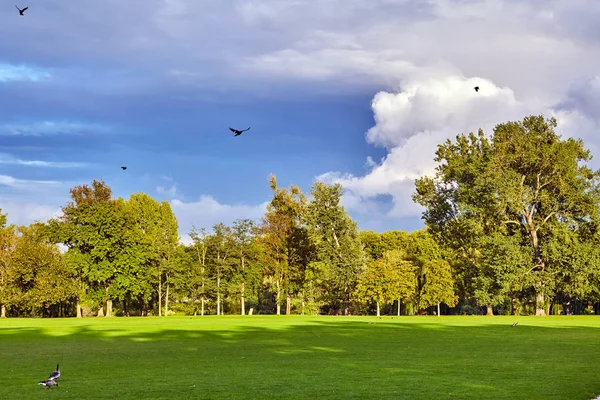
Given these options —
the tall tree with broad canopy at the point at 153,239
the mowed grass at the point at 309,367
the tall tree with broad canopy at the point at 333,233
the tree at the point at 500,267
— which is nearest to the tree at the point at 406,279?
the tall tree with broad canopy at the point at 333,233

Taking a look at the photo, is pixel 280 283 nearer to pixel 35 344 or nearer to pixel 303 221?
pixel 303 221

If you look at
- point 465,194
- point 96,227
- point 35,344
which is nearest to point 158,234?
point 96,227

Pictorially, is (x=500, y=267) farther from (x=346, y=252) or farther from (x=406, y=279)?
(x=346, y=252)

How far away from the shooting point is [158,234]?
110 meters

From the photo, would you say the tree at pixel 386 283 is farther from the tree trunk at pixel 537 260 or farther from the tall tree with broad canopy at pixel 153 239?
the tall tree with broad canopy at pixel 153 239

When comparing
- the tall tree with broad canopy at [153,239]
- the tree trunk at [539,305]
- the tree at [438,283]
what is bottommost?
the tree trunk at [539,305]

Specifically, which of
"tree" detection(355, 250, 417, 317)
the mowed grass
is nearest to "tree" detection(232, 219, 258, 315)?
"tree" detection(355, 250, 417, 317)

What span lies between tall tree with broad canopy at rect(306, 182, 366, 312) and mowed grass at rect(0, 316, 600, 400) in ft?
205

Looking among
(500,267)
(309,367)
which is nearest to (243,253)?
(500,267)

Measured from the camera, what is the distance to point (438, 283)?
3775 inches

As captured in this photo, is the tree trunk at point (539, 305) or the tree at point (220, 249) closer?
the tree trunk at point (539, 305)

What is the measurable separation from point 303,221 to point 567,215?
134 feet

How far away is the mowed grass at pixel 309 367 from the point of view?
17.6m

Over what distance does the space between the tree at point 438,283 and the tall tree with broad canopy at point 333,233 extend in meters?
11.1
